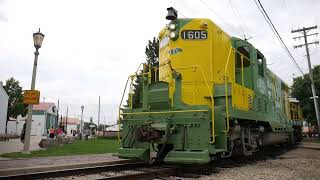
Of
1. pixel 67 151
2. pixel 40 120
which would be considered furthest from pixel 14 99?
pixel 67 151

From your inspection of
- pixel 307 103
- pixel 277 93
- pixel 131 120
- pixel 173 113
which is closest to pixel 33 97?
pixel 131 120

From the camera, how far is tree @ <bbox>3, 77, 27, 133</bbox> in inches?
2325

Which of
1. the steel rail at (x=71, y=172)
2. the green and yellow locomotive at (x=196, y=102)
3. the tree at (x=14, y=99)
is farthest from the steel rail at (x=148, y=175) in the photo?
the tree at (x=14, y=99)

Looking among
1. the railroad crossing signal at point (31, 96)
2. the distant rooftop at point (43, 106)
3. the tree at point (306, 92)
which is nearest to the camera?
the railroad crossing signal at point (31, 96)

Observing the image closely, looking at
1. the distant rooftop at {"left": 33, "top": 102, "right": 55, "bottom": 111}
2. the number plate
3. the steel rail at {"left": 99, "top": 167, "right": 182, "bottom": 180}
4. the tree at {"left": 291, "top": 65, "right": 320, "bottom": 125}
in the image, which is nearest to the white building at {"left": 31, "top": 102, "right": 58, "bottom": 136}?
the distant rooftop at {"left": 33, "top": 102, "right": 55, "bottom": 111}

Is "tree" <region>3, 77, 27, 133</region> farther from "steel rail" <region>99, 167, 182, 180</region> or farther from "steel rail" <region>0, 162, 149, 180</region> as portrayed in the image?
"steel rail" <region>99, 167, 182, 180</region>

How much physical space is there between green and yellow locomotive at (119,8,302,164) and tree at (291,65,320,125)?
33.4 metres

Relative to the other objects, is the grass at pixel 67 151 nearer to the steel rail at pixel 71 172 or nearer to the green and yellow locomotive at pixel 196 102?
the steel rail at pixel 71 172

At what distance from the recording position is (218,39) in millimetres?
8883

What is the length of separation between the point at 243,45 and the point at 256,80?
1.11 metres

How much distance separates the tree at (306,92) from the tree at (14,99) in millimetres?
44407

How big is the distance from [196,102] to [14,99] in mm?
59384

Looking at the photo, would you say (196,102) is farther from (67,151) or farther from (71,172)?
(67,151)

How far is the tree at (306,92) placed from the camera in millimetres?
40188
